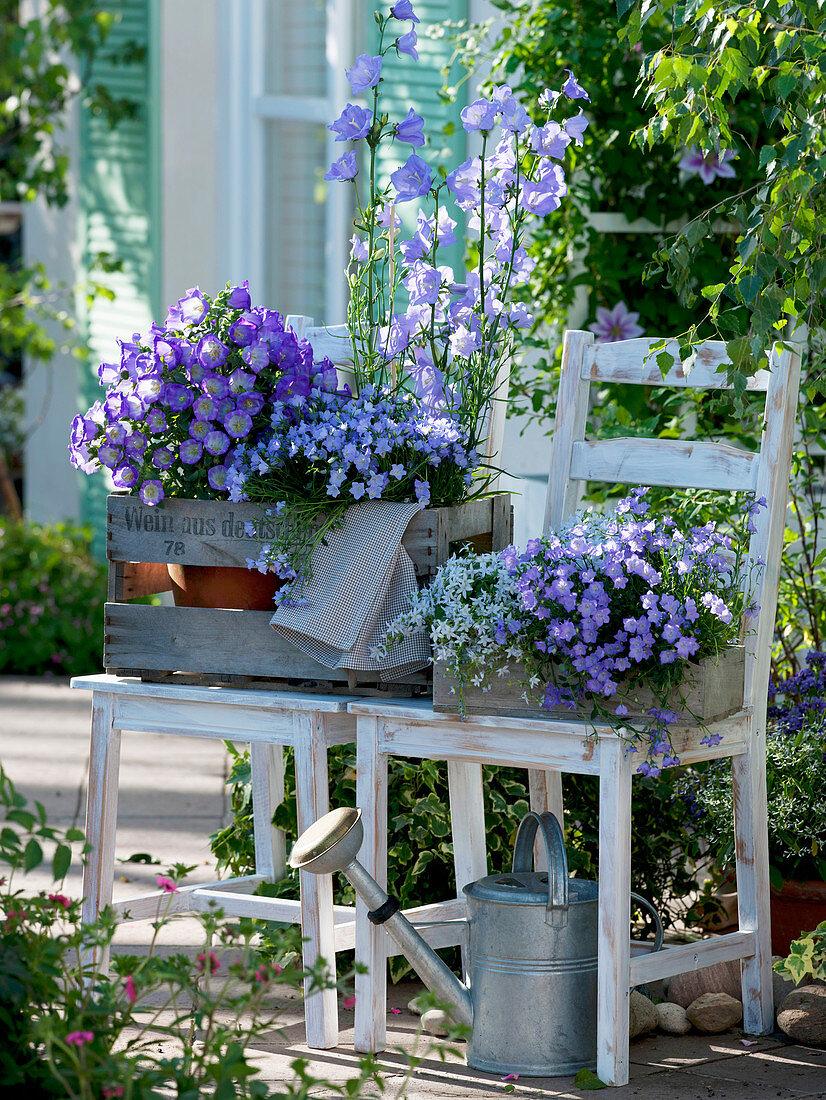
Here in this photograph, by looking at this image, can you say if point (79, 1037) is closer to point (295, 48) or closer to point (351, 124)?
point (351, 124)

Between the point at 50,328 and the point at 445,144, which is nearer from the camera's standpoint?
the point at 445,144

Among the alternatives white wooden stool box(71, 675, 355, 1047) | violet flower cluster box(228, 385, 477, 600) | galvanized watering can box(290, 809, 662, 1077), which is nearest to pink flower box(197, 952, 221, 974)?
galvanized watering can box(290, 809, 662, 1077)

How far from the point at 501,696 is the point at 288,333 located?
732 mm

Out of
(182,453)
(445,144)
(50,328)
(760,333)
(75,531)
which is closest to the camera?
(760,333)

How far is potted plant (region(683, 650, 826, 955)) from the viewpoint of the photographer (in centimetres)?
298

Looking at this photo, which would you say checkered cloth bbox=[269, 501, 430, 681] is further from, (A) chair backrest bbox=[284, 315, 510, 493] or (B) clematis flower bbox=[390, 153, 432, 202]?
(B) clematis flower bbox=[390, 153, 432, 202]

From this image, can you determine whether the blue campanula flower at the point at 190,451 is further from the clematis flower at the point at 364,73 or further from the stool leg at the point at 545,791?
the stool leg at the point at 545,791

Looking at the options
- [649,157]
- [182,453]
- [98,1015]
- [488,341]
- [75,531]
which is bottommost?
[75,531]

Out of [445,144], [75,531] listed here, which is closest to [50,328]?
[75,531]

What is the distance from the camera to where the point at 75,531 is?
7.04 metres

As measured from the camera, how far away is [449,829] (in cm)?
307

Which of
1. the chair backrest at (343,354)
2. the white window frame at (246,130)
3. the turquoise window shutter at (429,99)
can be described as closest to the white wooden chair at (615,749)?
the chair backrest at (343,354)

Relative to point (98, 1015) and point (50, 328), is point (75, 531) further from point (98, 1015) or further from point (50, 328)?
point (98, 1015)

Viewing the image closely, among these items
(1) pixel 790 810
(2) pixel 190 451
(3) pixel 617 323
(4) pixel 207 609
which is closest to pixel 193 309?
(2) pixel 190 451
